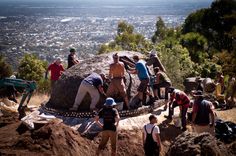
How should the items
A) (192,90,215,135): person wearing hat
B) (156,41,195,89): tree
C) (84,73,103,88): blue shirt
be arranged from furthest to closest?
(156,41,195,89): tree → (84,73,103,88): blue shirt → (192,90,215,135): person wearing hat

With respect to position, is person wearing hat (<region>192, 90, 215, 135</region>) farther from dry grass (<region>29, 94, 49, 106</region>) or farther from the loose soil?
dry grass (<region>29, 94, 49, 106</region>)

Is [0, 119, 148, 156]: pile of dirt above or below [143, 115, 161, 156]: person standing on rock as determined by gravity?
below

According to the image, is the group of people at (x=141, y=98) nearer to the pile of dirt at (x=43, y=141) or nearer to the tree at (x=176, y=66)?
the pile of dirt at (x=43, y=141)

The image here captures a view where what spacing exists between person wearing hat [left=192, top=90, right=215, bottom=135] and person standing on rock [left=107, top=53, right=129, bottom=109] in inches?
104

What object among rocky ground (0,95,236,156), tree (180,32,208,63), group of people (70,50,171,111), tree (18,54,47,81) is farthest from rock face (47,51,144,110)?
tree (180,32,208,63)

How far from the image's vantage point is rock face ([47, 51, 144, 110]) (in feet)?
50.3

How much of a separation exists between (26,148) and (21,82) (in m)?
5.60

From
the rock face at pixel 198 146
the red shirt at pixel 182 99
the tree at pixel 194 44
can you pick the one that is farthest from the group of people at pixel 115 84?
the tree at pixel 194 44


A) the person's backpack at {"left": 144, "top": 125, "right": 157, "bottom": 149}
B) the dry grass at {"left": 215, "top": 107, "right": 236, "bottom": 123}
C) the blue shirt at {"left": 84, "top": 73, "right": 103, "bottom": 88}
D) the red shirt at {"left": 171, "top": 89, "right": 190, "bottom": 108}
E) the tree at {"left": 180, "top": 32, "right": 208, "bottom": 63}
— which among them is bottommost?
the tree at {"left": 180, "top": 32, "right": 208, "bottom": 63}

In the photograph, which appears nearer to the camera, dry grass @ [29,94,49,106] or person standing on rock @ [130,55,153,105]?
person standing on rock @ [130,55,153,105]

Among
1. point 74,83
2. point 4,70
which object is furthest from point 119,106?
point 4,70

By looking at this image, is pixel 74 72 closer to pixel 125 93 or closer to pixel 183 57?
pixel 125 93

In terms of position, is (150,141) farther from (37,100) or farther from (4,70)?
(4,70)

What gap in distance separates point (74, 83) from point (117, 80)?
1.71m
